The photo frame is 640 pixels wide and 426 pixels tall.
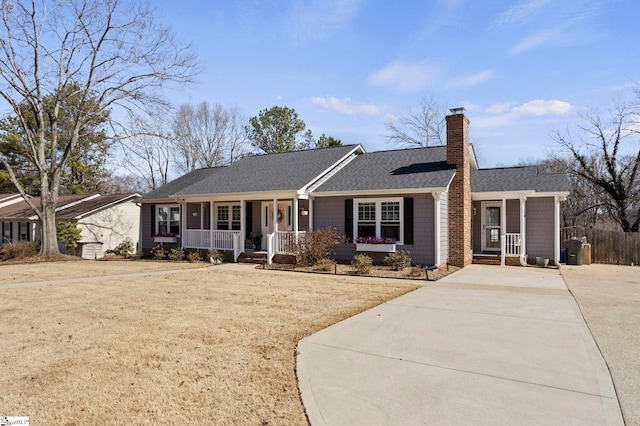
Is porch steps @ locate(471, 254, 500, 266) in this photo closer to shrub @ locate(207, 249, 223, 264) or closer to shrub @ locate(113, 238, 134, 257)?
shrub @ locate(207, 249, 223, 264)

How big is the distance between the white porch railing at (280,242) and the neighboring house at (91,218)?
10.7 meters

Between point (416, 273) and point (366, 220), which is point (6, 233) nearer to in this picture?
point (366, 220)

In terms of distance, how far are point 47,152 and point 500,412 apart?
118 feet

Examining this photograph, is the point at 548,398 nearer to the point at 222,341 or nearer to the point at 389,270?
the point at 222,341

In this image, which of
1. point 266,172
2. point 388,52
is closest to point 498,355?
point 388,52

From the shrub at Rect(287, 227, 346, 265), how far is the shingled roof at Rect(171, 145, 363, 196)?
76.2 inches

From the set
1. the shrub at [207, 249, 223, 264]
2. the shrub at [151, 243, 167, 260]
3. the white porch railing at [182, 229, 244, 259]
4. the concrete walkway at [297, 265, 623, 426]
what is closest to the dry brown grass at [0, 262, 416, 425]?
the concrete walkway at [297, 265, 623, 426]

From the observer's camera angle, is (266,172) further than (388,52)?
Yes

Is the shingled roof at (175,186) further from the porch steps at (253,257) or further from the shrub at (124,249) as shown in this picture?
the porch steps at (253,257)

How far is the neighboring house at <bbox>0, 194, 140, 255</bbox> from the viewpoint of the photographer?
21734 mm

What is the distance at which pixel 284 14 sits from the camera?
12.3m

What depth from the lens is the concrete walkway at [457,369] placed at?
3.22 m

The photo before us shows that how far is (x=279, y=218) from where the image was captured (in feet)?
54.2

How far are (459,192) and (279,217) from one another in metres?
7.37
